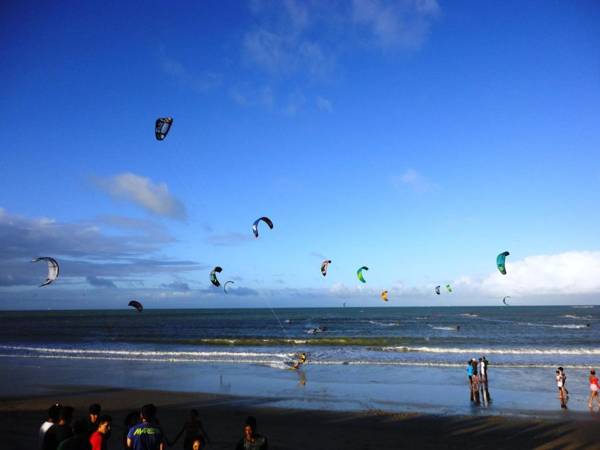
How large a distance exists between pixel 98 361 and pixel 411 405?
18101 mm

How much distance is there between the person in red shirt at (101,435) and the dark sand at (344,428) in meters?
4.83

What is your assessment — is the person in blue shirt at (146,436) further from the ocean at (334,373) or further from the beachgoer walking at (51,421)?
the ocean at (334,373)

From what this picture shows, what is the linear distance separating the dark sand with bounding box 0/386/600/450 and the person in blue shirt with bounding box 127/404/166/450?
4541 mm

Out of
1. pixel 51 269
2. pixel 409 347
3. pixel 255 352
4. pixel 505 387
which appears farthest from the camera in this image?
pixel 409 347

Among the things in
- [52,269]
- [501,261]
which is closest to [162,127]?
[52,269]

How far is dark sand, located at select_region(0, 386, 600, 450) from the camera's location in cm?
977

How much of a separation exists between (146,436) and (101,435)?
0.50 m

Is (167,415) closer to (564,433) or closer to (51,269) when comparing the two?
(51,269)

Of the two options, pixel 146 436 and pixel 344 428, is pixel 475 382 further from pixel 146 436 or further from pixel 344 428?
pixel 146 436

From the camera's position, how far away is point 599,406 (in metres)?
13.0

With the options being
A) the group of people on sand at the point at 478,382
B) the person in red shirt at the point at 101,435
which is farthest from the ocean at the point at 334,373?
the person in red shirt at the point at 101,435

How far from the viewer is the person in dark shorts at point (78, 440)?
4832 millimetres

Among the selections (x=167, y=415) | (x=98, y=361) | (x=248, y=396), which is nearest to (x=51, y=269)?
(x=167, y=415)

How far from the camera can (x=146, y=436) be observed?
17.4 ft
